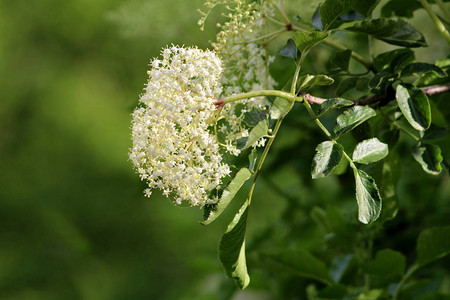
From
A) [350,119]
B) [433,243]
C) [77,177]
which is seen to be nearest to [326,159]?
[350,119]

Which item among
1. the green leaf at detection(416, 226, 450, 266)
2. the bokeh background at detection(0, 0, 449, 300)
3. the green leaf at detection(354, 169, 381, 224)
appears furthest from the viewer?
the bokeh background at detection(0, 0, 449, 300)

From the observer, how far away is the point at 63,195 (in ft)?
9.86

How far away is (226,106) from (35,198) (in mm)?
2901

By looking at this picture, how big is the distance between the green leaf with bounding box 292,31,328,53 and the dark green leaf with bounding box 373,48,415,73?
12 centimetres

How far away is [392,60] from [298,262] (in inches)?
11.6

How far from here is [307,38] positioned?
15.8 inches

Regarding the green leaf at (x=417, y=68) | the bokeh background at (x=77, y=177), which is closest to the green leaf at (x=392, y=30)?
the green leaf at (x=417, y=68)

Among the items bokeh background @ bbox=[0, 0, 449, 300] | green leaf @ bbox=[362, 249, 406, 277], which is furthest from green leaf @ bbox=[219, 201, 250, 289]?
bokeh background @ bbox=[0, 0, 449, 300]

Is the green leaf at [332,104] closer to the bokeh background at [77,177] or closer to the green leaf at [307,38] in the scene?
the green leaf at [307,38]

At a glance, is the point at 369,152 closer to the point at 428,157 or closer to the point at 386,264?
the point at 428,157

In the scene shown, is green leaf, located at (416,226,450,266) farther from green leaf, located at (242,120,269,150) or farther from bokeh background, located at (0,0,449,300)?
bokeh background, located at (0,0,449,300)

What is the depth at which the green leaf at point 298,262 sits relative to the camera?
2.21 ft

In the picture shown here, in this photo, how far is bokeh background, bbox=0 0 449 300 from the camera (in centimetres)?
294

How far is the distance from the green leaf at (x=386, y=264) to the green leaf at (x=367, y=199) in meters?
0.25
